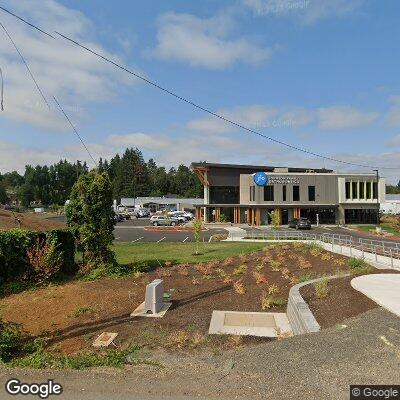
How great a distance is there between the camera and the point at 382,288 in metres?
11.2

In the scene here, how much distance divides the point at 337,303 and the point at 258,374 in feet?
15.2

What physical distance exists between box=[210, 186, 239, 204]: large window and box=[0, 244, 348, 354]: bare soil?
49770mm

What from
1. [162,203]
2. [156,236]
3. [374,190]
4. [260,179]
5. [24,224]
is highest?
[260,179]

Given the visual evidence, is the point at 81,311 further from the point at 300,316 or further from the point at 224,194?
the point at 224,194

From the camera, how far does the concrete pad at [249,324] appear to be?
8.81 metres

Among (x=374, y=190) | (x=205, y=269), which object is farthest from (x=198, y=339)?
(x=374, y=190)

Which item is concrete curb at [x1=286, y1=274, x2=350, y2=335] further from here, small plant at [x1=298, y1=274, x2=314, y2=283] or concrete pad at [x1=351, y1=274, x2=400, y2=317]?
small plant at [x1=298, y1=274, x2=314, y2=283]

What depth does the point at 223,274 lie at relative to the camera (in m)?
15.7

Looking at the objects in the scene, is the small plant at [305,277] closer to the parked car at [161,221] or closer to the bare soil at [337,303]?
the bare soil at [337,303]

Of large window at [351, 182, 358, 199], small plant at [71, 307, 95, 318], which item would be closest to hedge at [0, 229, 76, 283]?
small plant at [71, 307, 95, 318]

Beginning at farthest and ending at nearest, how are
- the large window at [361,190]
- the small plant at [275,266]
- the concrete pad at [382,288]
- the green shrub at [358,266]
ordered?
the large window at [361,190], the small plant at [275,266], the green shrub at [358,266], the concrete pad at [382,288]

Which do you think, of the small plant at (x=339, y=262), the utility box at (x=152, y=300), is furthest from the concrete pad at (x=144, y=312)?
the small plant at (x=339, y=262)

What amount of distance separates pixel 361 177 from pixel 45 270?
55.9m

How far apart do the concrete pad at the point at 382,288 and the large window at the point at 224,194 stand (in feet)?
178
